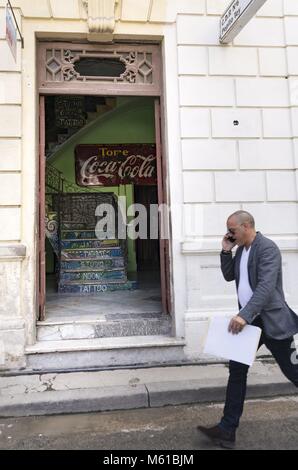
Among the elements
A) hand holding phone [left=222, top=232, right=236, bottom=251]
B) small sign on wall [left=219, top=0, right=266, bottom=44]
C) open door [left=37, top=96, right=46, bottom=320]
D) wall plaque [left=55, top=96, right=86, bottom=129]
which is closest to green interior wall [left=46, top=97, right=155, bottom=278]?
wall plaque [left=55, top=96, right=86, bottom=129]

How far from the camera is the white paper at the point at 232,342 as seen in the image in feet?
10.4

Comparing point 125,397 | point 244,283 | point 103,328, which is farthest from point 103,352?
point 244,283

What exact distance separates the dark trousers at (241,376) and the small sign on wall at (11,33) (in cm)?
435

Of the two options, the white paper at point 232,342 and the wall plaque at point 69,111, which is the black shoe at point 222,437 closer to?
the white paper at point 232,342

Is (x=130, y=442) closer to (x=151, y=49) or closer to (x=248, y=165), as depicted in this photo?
(x=248, y=165)

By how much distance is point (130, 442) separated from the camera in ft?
11.8

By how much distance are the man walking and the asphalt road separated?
0.36 m

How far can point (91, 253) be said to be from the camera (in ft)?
30.2

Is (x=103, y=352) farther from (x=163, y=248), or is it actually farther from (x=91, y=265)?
(x=91, y=265)

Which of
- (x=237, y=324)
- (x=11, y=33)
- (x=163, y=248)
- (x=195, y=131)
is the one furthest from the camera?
(x=163, y=248)

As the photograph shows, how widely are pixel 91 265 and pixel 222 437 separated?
235 inches

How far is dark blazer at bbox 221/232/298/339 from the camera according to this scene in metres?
3.19
